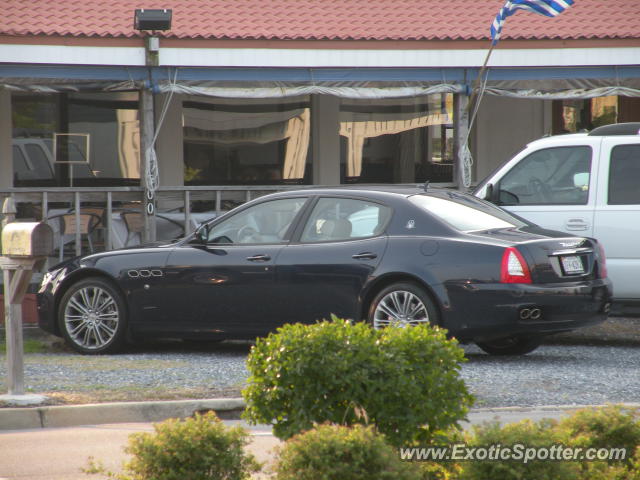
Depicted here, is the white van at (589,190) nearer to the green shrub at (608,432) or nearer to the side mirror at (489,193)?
the side mirror at (489,193)

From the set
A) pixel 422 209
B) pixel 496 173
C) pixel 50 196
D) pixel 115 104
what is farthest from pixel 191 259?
pixel 115 104

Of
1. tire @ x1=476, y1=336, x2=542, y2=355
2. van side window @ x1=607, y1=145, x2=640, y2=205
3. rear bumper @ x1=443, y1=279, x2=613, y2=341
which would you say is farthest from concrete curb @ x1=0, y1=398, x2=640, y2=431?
van side window @ x1=607, y1=145, x2=640, y2=205

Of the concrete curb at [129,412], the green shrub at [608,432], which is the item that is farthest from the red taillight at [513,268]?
the green shrub at [608,432]

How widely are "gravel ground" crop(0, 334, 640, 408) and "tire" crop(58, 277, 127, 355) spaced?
178 millimetres

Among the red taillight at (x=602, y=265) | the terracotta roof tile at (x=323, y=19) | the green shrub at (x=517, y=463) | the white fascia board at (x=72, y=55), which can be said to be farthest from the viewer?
the terracotta roof tile at (x=323, y=19)

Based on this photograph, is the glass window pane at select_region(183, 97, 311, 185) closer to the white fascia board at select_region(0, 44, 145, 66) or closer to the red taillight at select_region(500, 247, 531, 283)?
the white fascia board at select_region(0, 44, 145, 66)

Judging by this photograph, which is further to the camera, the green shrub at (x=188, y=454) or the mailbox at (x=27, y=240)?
the mailbox at (x=27, y=240)

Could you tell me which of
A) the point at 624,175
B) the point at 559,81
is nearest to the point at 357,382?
the point at 624,175

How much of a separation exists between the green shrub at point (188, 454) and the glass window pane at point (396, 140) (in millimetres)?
14228

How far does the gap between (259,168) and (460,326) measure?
961 centimetres

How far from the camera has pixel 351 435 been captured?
420 cm

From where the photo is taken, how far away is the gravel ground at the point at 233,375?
7.91 m

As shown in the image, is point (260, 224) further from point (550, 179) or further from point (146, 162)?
point (146, 162)

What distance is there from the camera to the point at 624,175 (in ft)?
35.3
